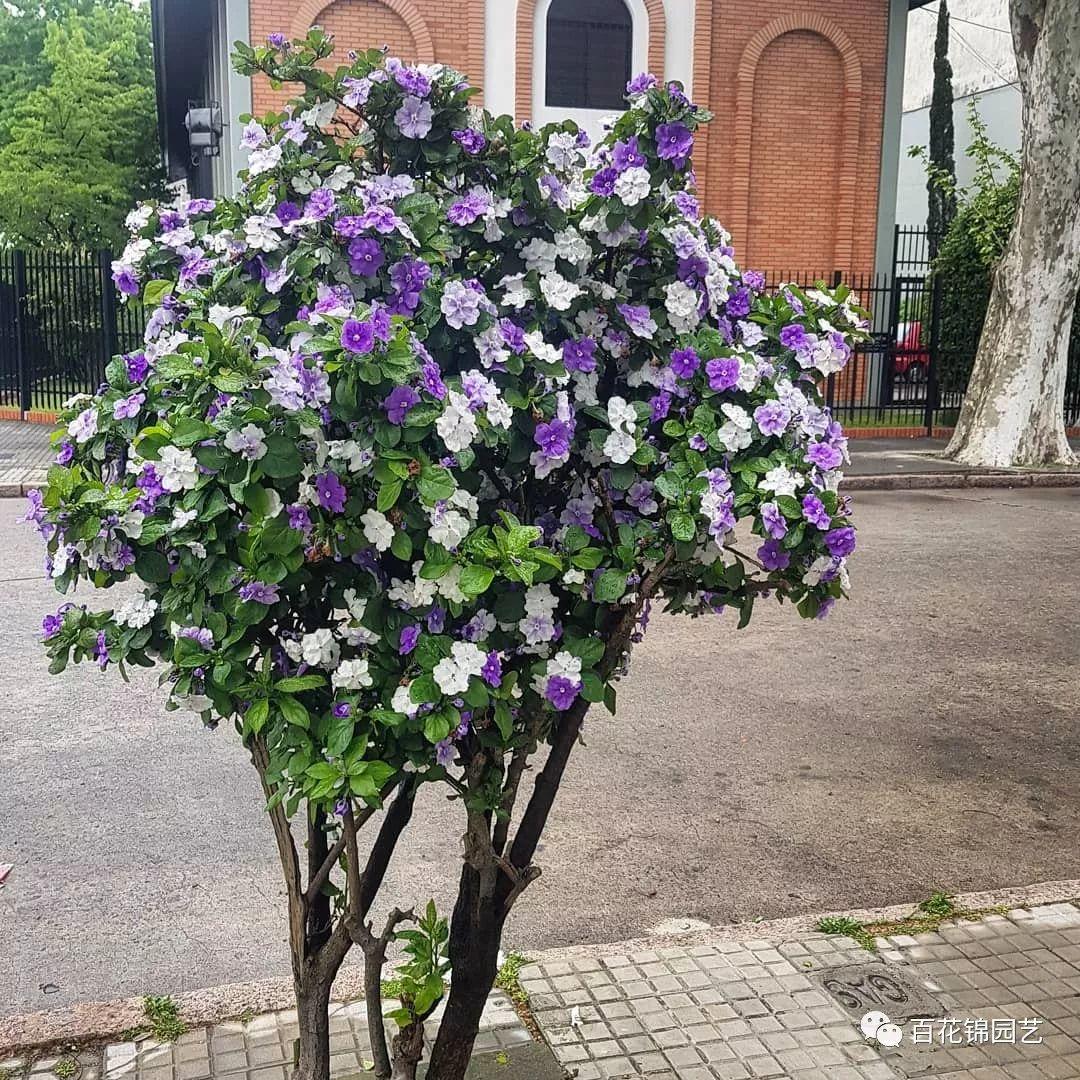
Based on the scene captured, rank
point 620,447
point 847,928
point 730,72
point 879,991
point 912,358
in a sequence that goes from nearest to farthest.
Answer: point 620,447, point 879,991, point 847,928, point 730,72, point 912,358

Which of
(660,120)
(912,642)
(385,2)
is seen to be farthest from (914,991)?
(385,2)

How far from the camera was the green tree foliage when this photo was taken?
31672 mm

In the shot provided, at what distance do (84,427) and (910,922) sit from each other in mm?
3037

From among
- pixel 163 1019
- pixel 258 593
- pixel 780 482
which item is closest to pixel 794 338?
pixel 780 482

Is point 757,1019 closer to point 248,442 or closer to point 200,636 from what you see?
point 200,636

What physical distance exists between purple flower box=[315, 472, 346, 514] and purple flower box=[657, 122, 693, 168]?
3.00ft

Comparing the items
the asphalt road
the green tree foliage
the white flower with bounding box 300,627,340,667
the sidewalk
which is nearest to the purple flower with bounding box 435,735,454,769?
the white flower with bounding box 300,627,340,667

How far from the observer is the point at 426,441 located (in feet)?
7.11

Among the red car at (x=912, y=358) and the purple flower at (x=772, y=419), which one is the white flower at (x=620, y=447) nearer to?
the purple flower at (x=772, y=419)

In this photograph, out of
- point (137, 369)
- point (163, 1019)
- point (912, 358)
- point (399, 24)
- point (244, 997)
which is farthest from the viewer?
point (912, 358)

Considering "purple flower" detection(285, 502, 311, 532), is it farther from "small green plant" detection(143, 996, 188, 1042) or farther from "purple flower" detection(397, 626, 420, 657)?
"small green plant" detection(143, 996, 188, 1042)

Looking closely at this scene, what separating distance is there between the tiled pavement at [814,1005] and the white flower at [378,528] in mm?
1763

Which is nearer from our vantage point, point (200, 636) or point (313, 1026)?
point (200, 636)

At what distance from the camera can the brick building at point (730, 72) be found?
20.2 metres
